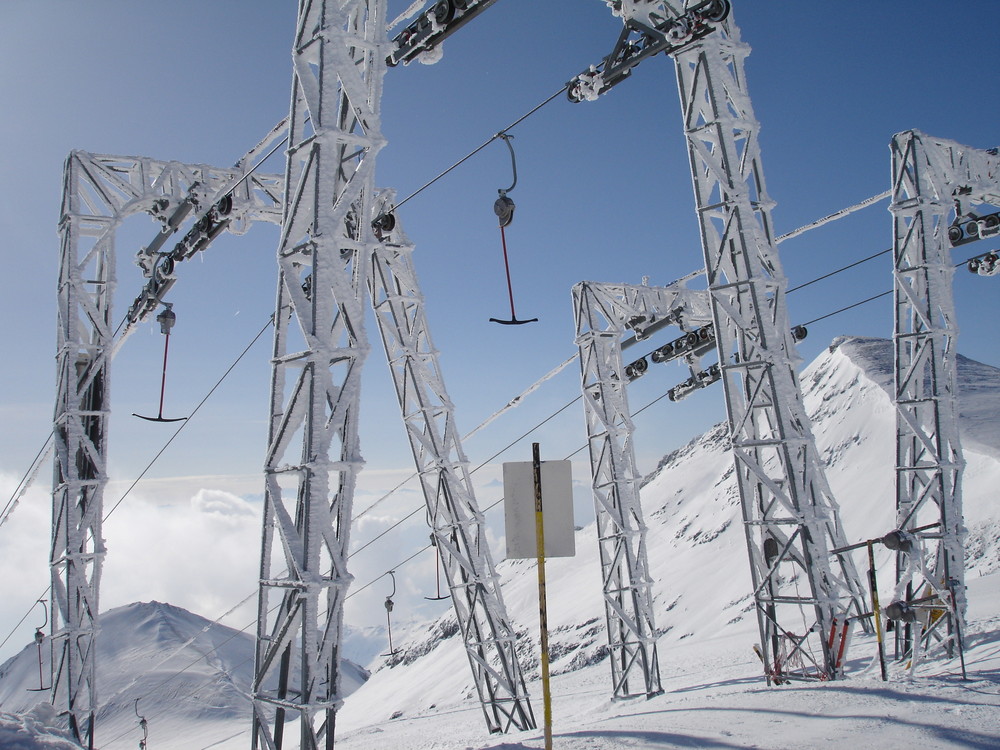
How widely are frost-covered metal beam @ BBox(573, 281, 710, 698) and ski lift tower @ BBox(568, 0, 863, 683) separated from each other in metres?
5.30

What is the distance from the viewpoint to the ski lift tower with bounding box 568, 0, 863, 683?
383 inches

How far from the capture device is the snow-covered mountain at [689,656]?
21.8 feet

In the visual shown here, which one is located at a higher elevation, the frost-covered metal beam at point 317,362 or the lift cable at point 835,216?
the lift cable at point 835,216

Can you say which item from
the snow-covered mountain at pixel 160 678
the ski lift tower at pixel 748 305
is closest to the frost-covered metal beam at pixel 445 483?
the ski lift tower at pixel 748 305

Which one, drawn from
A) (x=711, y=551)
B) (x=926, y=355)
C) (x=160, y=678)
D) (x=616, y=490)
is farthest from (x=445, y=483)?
(x=160, y=678)

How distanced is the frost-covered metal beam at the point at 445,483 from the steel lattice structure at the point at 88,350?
262 centimetres

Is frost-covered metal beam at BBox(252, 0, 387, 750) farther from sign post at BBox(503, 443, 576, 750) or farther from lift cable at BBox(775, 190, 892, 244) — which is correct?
lift cable at BBox(775, 190, 892, 244)

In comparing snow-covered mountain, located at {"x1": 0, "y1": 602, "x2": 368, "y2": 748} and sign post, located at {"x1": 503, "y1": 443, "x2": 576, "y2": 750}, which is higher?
sign post, located at {"x1": 503, "y1": 443, "x2": 576, "y2": 750}

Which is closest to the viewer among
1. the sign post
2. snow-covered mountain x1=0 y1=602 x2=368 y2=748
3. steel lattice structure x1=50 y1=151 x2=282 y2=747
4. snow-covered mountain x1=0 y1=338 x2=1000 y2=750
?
the sign post

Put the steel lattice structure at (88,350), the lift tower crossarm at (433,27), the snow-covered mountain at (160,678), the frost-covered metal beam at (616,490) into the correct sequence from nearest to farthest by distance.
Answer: the lift tower crossarm at (433,27) → the steel lattice structure at (88,350) → the frost-covered metal beam at (616,490) → the snow-covered mountain at (160,678)

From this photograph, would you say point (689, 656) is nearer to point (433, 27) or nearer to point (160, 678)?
point (433, 27)

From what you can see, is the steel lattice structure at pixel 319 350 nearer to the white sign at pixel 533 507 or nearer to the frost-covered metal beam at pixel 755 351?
the white sign at pixel 533 507

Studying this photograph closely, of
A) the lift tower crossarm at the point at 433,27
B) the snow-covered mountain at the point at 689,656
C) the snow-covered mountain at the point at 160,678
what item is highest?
the lift tower crossarm at the point at 433,27

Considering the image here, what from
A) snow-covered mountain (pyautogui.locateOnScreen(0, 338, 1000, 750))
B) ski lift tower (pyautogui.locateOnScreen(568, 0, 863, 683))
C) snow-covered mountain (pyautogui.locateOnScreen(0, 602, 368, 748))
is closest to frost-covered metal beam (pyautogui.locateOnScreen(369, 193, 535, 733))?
snow-covered mountain (pyautogui.locateOnScreen(0, 338, 1000, 750))
